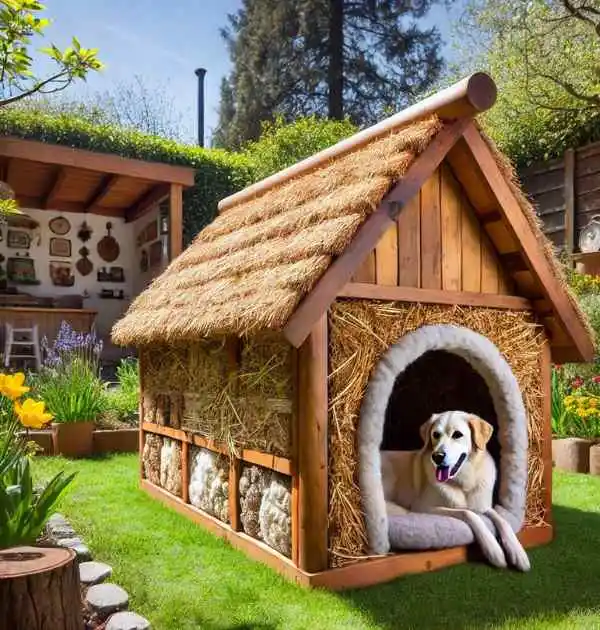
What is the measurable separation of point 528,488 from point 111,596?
111 inches

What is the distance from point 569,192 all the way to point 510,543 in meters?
9.89

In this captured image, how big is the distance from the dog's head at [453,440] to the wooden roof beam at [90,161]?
27.8 feet

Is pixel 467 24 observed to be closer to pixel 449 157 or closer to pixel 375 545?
pixel 449 157

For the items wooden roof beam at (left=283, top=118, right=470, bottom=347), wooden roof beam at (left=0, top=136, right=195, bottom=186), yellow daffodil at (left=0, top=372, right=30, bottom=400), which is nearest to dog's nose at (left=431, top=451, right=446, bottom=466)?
wooden roof beam at (left=283, top=118, right=470, bottom=347)

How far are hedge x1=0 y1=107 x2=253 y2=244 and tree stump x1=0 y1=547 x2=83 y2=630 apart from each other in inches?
424

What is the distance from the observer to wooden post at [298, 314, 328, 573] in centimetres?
367

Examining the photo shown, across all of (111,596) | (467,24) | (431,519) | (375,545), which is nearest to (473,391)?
(431,519)

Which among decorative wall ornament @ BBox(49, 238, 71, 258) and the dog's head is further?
decorative wall ornament @ BBox(49, 238, 71, 258)

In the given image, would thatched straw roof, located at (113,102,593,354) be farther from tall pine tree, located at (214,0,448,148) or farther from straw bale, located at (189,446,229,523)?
tall pine tree, located at (214,0,448,148)

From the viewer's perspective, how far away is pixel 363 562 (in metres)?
3.78

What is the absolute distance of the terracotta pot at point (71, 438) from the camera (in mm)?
7668

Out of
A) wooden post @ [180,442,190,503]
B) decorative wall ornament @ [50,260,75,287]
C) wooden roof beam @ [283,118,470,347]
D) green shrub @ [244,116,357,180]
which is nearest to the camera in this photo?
wooden roof beam @ [283,118,470,347]

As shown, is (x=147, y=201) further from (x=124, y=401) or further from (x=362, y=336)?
(x=362, y=336)

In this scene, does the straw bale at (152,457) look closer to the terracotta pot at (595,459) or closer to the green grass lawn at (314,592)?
the green grass lawn at (314,592)
